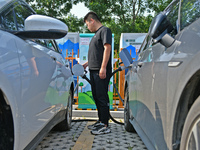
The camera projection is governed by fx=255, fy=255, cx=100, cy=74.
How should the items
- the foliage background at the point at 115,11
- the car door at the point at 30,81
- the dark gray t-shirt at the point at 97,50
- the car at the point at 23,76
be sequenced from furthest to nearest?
the foliage background at the point at 115,11, the dark gray t-shirt at the point at 97,50, the car door at the point at 30,81, the car at the point at 23,76

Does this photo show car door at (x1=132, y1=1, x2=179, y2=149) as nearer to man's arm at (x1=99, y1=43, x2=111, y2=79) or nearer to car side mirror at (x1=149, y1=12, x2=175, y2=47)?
car side mirror at (x1=149, y1=12, x2=175, y2=47)

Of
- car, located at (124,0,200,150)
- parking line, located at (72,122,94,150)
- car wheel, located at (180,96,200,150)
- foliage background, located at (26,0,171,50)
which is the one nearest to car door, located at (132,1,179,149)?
car, located at (124,0,200,150)

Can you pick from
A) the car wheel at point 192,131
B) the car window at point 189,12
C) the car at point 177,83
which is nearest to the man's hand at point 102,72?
the car at point 177,83

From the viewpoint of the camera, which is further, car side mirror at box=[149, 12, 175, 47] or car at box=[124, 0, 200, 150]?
car side mirror at box=[149, 12, 175, 47]

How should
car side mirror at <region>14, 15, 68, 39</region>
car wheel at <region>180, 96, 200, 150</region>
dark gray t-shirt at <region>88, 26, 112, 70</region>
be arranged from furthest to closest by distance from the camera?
dark gray t-shirt at <region>88, 26, 112, 70</region> → car side mirror at <region>14, 15, 68, 39</region> → car wheel at <region>180, 96, 200, 150</region>

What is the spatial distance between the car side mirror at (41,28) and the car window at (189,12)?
945mm

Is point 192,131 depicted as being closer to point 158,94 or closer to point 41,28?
point 158,94

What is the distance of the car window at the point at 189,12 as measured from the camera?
1680 millimetres

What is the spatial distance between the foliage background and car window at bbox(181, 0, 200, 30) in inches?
648

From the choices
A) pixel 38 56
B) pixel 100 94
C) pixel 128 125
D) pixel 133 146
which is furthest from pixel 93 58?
pixel 38 56

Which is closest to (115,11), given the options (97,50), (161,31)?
(97,50)

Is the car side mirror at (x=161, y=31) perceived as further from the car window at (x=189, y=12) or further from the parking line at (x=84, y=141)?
the parking line at (x=84, y=141)

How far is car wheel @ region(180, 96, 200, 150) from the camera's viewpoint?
1327 millimetres

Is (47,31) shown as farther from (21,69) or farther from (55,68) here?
(55,68)
